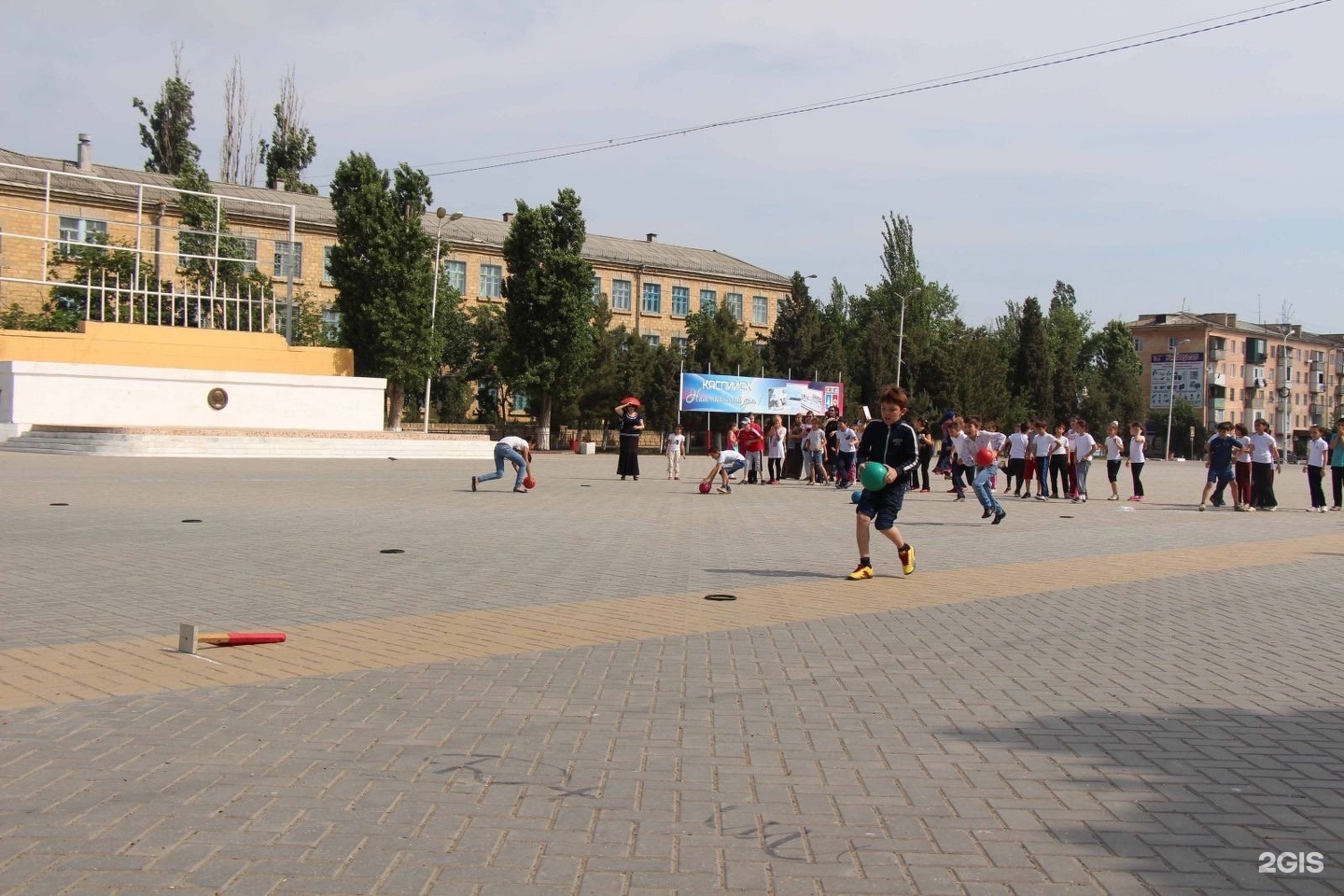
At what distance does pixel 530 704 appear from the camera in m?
5.86

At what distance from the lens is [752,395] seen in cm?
6056

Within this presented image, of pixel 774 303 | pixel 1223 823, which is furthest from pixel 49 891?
pixel 774 303

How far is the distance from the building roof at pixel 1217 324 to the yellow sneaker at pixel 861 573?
112 meters

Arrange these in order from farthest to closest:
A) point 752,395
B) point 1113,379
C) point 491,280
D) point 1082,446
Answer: point 1113,379 < point 491,280 < point 752,395 < point 1082,446

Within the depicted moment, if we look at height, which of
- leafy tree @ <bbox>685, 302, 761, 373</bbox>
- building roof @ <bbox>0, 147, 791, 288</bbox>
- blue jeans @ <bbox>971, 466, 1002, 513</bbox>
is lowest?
blue jeans @ <bbox>971, 466, 1002, 513</bbox>

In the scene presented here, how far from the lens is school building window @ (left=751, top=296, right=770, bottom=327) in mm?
86750

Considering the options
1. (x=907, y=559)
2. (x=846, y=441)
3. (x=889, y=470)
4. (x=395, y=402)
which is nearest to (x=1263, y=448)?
(x=846, y=441)

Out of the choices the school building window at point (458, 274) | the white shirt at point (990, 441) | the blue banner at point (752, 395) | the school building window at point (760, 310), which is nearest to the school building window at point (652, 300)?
the school building window at point (760, 310)

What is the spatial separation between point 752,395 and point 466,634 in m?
53.3

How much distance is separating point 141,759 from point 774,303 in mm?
84687

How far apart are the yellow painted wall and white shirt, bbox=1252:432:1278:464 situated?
101ft

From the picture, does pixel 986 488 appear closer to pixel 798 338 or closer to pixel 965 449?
pixel 965 449

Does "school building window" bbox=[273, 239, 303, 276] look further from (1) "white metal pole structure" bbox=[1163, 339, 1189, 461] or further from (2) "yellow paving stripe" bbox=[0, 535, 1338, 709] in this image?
(1) "white metal pole structure" bbox=[1163, 339, 1189, 461]

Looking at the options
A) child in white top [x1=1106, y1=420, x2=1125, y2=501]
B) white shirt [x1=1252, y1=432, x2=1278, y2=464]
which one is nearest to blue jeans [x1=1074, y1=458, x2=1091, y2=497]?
child in white top [x1=1106, y1=420, x2=1125, y2=501]
